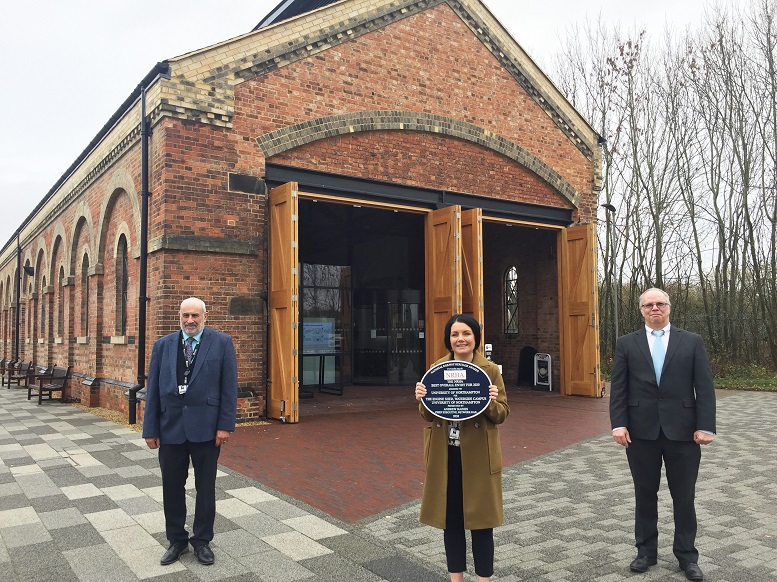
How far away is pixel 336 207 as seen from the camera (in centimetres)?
1827

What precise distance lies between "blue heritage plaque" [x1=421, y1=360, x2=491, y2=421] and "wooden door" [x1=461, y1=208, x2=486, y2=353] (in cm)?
972

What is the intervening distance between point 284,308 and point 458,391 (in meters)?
7.83

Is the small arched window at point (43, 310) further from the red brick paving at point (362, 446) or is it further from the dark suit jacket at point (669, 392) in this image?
the dark suit jacket at point (669, 392)

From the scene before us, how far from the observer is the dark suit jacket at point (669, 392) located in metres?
4.25

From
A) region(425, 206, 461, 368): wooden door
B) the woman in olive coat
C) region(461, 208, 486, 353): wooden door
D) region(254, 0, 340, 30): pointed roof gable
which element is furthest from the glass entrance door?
the woman in olive coat

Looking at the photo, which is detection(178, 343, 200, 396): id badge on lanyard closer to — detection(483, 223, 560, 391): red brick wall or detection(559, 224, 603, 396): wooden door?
detection(559, 224, 603, 396): wooden door

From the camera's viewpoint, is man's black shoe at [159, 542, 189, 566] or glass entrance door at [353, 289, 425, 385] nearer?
man's black shoe at [159, 542, 189, 566]

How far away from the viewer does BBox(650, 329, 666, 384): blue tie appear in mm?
4391

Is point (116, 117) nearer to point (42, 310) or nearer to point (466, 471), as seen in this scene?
point (466, 471)

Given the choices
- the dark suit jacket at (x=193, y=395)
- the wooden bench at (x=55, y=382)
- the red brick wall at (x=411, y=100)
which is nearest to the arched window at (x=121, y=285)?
the wooden bench at (x=55, y=382)

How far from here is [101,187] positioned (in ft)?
48.5

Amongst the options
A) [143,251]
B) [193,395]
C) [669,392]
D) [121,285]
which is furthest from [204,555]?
[121,285]

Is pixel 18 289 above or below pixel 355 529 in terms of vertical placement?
above

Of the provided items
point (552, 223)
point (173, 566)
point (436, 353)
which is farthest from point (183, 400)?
point (552, 223)
